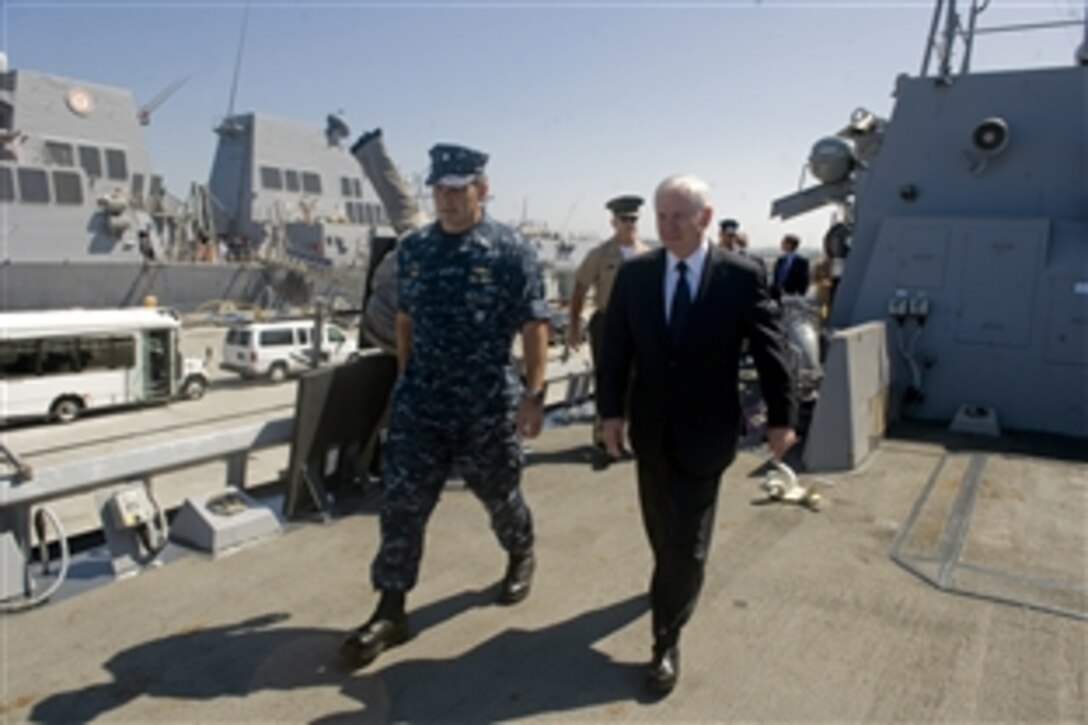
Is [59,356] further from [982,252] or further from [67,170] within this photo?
[982,252]

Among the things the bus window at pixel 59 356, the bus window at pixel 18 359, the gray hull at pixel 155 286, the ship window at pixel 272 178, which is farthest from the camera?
the ship window at pixel 272 178

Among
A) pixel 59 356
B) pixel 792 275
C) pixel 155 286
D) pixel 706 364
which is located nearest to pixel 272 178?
pixel 155 286

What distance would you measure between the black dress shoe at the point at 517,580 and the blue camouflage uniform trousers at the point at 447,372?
0.44m

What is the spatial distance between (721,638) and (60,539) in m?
2.62

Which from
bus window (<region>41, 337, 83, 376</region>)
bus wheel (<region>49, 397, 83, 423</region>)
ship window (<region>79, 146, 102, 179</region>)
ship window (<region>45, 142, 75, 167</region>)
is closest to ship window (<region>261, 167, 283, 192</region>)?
ship window (<region>79, 146, 102, 179</region>)

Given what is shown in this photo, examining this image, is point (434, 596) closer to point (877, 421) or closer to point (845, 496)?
point (845, 496)

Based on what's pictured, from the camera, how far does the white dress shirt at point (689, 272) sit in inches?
100

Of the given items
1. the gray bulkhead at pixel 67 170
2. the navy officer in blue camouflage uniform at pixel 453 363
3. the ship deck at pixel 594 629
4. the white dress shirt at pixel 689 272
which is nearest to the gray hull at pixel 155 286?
the gray bulkhead at pixel 67 170

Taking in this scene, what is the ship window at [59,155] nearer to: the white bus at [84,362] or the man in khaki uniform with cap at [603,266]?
the white bus at [84,362]

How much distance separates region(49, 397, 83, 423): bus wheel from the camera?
1532cm

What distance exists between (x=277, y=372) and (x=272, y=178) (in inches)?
801

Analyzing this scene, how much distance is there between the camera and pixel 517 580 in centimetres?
315

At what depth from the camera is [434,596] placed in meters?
3.20

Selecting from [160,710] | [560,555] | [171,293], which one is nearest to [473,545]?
[560,555]
